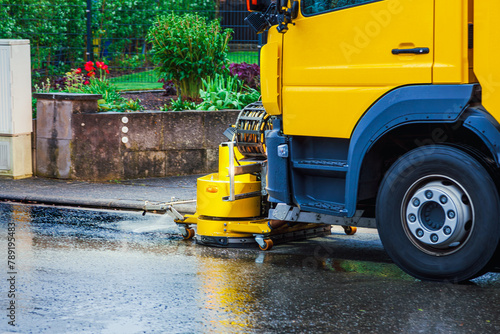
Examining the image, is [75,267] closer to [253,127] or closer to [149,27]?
[253,127]

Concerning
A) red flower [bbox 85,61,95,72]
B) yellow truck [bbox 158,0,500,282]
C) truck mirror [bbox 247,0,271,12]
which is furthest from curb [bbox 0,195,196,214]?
red flower [bbox 85,61,95,72]

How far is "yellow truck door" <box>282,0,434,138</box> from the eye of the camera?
6.39m

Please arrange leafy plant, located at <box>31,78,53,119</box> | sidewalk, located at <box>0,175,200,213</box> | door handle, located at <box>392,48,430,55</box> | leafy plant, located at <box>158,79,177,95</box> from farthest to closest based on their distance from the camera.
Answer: leafy plant, located at <box>158,79,177,95</box> → leafy plant, located at <box>31,78,53,119</box> → sidewalk, located at <box>0,175,200,213</box> → door handle, located at <box>392,48,430,55</box>

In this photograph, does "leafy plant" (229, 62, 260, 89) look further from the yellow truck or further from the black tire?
A: the black tire

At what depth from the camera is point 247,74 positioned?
14453 millimetres

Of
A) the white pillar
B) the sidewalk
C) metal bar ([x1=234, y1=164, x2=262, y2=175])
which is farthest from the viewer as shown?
the white pillar

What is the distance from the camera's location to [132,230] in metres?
8.90

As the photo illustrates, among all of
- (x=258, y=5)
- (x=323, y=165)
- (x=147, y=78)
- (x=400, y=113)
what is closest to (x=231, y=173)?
(x=323, y=165)

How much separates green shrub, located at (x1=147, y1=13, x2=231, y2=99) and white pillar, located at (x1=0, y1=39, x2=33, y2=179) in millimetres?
2478

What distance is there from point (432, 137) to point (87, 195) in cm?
539

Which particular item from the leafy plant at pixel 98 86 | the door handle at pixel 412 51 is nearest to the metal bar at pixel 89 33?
the leafy plant at pixel 98 86

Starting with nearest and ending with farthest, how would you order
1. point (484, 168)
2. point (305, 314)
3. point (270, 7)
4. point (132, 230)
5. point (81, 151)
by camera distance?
point (305, 314)
point (484, 168)
point (270, 7)
point (132, 230)
point (81, 151)

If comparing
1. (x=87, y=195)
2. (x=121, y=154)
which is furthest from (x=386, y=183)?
(x=121, y=154)

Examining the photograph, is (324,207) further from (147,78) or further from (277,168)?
(147,78)
